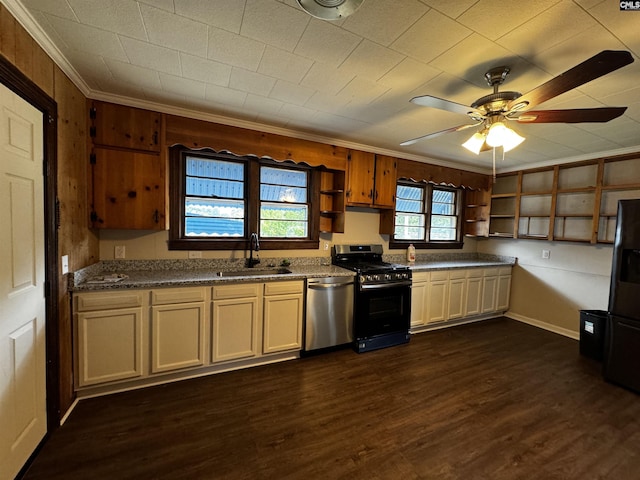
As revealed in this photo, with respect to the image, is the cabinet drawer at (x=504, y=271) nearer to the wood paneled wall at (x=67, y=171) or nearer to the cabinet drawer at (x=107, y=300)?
the cabinet drawer at (x=107, y=300)

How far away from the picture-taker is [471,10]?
1319 millimetres

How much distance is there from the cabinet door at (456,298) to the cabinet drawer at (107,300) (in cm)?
376

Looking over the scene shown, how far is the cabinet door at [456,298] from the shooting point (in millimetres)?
3937

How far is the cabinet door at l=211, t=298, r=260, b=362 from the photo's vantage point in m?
2.56

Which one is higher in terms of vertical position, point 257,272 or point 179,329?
point 257,272

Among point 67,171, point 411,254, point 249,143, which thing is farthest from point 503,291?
point 67,171

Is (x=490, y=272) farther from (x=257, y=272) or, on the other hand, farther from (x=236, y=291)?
(x=236, y=291)

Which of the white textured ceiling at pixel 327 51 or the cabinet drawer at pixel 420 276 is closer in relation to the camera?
the white textured ceiling at pixel 327 51

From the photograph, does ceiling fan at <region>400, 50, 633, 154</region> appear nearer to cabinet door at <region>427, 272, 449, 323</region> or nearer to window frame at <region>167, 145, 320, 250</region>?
window frame at <region>167, 145, 320, 250</region>

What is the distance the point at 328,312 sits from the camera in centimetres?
303

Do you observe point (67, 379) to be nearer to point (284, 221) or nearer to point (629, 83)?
point (284, 221)

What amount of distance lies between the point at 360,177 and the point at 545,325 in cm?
358

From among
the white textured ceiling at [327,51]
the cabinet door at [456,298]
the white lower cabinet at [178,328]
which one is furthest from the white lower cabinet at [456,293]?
the white lower cabinet at [178,328]

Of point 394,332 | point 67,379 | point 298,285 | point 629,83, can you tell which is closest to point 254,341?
point 298,285
